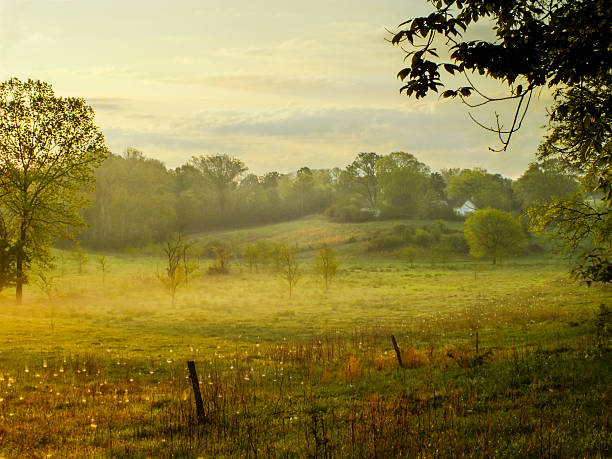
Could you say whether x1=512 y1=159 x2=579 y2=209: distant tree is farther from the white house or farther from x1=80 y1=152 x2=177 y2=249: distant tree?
x1=80 y1=152 x2=177 y2=249: distant tree

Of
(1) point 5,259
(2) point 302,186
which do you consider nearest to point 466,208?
(2) point 302,186

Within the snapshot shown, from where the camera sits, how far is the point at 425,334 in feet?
79.0

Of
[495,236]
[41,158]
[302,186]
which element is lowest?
→ [495,236]

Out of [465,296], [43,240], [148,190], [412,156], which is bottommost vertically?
[465,296]

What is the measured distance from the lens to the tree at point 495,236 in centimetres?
7888

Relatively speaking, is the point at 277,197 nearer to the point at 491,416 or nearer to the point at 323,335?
the point at 323,335

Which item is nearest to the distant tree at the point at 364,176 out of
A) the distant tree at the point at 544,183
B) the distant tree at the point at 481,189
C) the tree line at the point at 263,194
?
the tree line at the point at 263,194

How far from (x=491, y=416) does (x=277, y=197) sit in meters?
139

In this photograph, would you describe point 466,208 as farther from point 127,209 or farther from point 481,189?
point 127,209

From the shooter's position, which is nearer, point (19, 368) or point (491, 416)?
point (491, 416)

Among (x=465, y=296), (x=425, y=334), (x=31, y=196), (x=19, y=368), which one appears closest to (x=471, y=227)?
(x=465, y=296)

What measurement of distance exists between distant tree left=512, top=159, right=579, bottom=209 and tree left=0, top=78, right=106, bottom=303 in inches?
4210

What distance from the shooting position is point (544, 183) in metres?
120

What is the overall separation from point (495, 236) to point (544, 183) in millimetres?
51489
